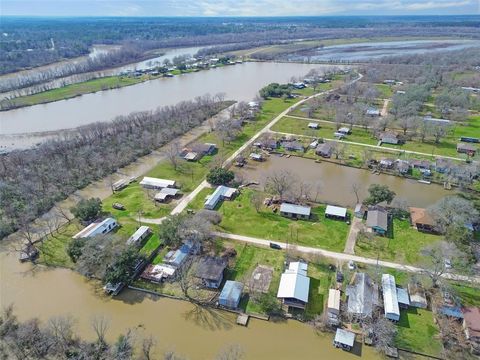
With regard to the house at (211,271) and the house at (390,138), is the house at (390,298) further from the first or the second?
the house at (390,138)

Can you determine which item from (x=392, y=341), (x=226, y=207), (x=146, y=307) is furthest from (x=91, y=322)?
(x=392, y=341)

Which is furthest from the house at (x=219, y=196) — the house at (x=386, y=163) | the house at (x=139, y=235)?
the house at (x=386, y=163)

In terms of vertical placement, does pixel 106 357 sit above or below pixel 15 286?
above

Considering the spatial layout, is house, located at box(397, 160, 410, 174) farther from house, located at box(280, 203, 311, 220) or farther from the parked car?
the parked car

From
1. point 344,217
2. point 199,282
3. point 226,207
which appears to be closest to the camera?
point 199,282

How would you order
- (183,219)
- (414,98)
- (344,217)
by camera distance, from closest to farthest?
(183,219)
(344,217)
(414,98)

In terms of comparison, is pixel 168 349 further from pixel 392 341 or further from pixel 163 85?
pixel 163 85

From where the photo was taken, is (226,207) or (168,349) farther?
(226,207)
